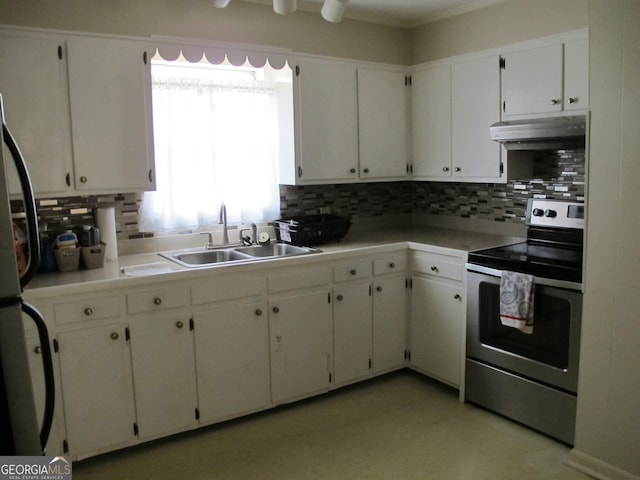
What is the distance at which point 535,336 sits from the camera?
9.50 feet

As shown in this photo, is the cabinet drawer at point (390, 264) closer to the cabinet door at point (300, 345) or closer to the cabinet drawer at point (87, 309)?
the cabinet door at point (300, 345)

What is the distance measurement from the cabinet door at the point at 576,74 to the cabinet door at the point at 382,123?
1.21m

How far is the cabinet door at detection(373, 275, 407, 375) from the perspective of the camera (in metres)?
3.54

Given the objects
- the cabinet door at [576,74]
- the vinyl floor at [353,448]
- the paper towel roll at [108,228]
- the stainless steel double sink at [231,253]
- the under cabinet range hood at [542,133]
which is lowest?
the vinyl floor at [353,448]

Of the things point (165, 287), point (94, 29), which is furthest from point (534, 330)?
point (94, 29)

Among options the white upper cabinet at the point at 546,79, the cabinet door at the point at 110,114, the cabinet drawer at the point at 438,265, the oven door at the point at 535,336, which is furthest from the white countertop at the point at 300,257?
the white upper cabinet at the point at 546,79

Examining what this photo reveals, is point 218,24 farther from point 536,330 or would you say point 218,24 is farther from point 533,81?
point 536,330

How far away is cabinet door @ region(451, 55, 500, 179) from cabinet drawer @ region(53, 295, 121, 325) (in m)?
2.35

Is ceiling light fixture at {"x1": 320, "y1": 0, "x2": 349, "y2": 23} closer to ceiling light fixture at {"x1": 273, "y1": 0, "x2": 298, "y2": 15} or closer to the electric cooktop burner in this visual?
ceiling light fixture at {"x1": 273, "y1": 0, "x2": 298, "y2": 15}

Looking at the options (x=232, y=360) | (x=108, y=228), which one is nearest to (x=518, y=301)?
(x=232, y=360)

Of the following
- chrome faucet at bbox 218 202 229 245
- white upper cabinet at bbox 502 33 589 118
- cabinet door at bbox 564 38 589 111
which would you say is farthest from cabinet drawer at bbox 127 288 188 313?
cabinet door at bbox 564 38 589 111

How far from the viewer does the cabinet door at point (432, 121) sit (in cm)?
380

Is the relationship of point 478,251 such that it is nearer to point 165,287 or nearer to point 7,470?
point 165,287

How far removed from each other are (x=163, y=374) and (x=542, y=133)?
2.36 meters
